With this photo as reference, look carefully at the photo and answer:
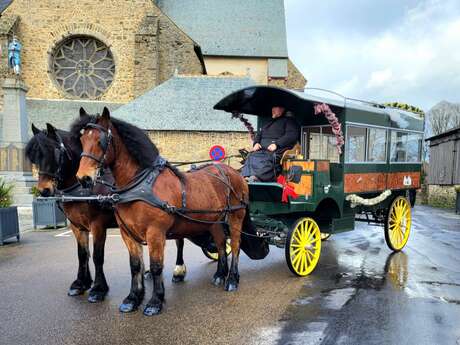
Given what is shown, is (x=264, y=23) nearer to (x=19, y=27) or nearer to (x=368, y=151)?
(x=19, y=27)

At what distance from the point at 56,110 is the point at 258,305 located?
21.4m

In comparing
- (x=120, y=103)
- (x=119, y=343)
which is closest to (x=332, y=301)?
(x=119, y=343)

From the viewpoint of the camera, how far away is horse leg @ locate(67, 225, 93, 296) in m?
5.17

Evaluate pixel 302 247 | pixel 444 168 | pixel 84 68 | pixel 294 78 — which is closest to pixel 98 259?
pixel 302 247

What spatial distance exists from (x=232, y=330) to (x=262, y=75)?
28891mm

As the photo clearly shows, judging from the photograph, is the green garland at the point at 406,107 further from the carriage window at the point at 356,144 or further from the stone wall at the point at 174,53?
the stone wall at the point at 174,53

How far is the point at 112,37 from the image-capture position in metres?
24.1

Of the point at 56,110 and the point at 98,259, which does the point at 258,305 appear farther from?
the point at 56,110

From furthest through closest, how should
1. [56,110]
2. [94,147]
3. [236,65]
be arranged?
[236,65] < [56,110] < [94,147]

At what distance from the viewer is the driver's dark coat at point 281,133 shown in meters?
6.39

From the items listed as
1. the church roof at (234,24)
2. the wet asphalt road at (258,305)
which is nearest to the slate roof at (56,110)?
the church roof at (234,24)

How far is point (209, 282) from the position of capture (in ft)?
18.9

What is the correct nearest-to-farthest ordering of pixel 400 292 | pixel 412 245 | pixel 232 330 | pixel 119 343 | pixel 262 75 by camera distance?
pixel 119 343 → pixel 232 330 → pixel 400 292 → pixel 412 245 → pixel 262 75

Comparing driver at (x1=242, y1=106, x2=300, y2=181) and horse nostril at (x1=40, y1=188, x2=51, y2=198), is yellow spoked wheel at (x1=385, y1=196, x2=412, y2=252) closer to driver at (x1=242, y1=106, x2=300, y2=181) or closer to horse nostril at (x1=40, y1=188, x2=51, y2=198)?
driver at (x1=242, y1=106, x2=300, y2=181)
